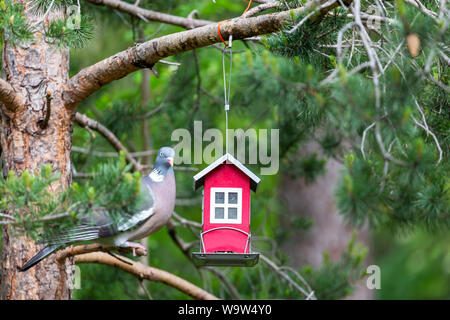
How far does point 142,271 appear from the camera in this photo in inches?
148

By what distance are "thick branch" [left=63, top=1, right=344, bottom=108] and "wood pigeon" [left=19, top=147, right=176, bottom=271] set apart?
565 mm

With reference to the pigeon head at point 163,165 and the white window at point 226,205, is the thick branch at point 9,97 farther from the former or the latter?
the white window at point 226,205

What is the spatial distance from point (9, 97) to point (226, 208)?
1.33 metres

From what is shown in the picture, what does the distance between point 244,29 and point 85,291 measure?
3016 mm

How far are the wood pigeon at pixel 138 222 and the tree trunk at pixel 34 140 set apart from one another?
414 mm

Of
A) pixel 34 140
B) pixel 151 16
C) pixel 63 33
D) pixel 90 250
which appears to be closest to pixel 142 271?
pixel 90 250

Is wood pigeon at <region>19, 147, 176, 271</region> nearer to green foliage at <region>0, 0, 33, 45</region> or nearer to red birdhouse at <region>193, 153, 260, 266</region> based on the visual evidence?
red birdhouse at <region>193, 153, 260, 266</region>

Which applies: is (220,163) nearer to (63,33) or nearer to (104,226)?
(104,226)

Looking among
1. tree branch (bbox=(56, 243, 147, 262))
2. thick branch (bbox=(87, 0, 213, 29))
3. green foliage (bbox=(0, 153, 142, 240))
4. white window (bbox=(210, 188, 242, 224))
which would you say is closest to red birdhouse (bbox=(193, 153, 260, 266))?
white window (bbox=(210, 188, 242, 224))

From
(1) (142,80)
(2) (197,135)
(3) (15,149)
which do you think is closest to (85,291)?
(2) (197,135)

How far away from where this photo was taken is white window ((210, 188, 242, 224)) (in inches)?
121

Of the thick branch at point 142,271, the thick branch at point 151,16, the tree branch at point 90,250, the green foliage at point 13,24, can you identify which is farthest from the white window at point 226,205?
the thick branch at point 151,16

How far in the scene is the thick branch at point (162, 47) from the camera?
2902 mm
